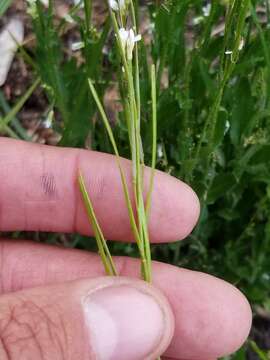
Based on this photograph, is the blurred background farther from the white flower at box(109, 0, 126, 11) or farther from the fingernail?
the fingernail

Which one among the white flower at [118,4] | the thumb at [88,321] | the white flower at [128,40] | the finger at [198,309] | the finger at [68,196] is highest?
the white flower at [118,4]

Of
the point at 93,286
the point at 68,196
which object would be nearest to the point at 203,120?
the point at 68,196

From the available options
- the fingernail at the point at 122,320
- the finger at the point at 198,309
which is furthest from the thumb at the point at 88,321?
the finger at the point at 198,309

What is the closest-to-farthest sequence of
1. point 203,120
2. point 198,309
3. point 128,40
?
point 128,40 → point 198,309 → point 203,120

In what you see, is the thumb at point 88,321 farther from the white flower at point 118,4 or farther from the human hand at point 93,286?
the white flower at point 118,4

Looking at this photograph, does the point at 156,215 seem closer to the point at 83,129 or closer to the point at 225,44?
the point at 83,129

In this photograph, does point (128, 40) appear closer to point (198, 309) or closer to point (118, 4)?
point (118, 4)

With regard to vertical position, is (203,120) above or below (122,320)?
above

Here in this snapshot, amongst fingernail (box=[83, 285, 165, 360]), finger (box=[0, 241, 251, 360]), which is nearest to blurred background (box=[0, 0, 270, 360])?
finger (box=[0, 241, 251, 360])

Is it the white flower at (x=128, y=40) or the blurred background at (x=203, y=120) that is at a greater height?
the white flower at (x=128, y=40)
